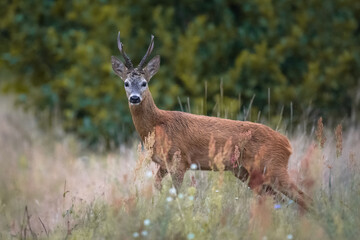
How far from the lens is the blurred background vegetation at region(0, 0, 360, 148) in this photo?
11133 mm

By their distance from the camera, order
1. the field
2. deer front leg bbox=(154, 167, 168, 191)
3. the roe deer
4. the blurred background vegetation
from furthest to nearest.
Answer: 1. the blurred background vegetation
2. deer front leg bbox=(154, 167, 168, 191)
3. the roe deer
4. the field

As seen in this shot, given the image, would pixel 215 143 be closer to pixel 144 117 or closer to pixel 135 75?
pixel 144 117

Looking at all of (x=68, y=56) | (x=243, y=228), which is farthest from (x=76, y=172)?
(x=243, y=228)

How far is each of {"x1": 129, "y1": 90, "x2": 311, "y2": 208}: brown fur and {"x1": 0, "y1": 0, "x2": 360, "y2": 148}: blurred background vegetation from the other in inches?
158

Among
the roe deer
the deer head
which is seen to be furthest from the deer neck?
the deer head

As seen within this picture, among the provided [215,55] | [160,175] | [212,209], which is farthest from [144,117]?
[215,55]

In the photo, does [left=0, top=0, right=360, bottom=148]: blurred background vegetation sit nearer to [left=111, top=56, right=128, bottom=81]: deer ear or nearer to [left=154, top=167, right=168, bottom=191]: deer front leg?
[left=111, top=56, right=128, bottom=81]: deer ear

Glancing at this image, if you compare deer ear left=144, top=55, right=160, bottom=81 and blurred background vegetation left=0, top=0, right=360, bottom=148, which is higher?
deer ear left=144, top=55, right=160, bottom=81

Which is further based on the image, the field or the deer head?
the deer head

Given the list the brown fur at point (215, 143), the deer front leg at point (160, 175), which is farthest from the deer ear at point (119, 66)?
the deer front leg at point (160, 175)

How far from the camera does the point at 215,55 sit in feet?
37.2

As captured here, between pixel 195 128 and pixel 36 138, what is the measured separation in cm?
642

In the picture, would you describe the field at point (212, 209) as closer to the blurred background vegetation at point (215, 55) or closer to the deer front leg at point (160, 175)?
the deer front leg at point (160, 175)

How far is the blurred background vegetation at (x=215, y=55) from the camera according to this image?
11133mm
